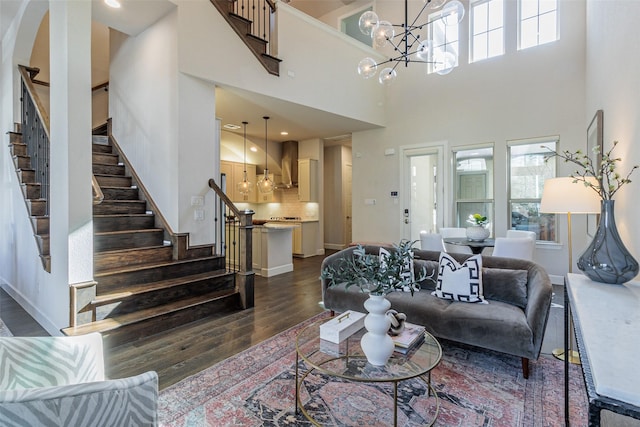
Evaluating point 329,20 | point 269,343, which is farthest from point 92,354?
point 329,20

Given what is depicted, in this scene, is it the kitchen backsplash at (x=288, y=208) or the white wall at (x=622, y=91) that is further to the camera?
the kitchen backsplash at (x=288, y=208)

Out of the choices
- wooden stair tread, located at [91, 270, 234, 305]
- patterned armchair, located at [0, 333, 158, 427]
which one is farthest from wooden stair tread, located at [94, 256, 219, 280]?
patterned armchair, located at [0, 333, 158, 427]

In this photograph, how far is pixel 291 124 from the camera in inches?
251

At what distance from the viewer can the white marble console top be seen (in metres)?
0.78

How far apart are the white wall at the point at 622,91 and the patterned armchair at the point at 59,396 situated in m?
2.68

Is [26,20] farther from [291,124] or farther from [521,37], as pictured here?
[521,37]

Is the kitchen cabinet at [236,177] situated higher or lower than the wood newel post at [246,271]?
higher

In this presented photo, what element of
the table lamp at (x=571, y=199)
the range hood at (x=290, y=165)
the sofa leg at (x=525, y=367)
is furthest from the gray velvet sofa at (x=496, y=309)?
the range hood at (x=290, y=165)

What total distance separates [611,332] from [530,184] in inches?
194

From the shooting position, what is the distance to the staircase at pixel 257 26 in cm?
417

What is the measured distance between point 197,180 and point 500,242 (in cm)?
380

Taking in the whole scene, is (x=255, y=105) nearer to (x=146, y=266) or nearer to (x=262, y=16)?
(x=262, y=16)

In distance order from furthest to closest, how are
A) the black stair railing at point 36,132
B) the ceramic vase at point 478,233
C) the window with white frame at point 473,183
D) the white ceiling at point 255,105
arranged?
the window with white frame at point 473,183, the ceramic vase at point 478,233, the white ceiling at point 255,105, the black stair railing at point 36,132

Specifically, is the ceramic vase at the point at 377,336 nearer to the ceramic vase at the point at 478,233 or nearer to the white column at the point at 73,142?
the white column at the point at 73,142
